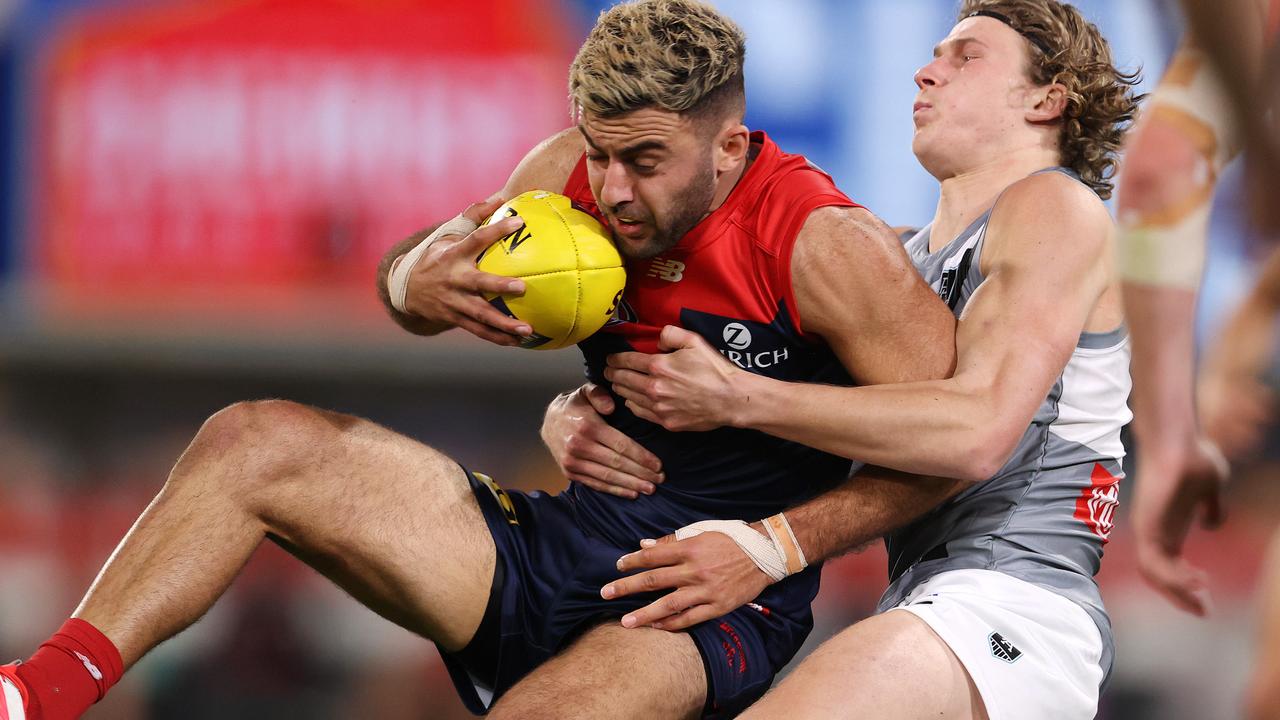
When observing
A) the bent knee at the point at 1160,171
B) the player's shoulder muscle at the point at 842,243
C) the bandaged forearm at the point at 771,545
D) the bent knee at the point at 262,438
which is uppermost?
the bent knee at the point at 1160,171

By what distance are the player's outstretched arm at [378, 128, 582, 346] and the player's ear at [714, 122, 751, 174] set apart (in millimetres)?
492

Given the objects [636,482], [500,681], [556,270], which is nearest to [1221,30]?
[556,270]

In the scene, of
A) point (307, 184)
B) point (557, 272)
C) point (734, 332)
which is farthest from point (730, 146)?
point (307, 184)

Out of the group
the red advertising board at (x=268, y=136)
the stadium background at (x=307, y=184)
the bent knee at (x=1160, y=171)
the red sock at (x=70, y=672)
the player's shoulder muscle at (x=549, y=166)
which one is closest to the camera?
the bent knee at (x=1160, y=171)

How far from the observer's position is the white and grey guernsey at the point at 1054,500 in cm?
328

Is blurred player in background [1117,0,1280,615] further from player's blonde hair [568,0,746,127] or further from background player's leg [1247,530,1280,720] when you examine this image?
player's blonde hair [568,0,746,127]

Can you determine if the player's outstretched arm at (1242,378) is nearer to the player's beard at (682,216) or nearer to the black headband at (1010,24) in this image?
the player's beard at (682,216)

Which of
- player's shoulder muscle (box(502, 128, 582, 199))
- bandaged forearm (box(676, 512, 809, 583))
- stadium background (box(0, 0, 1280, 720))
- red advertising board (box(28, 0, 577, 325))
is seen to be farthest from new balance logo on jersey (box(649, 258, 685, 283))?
red advertising board (box(28, 0, 577, 325))

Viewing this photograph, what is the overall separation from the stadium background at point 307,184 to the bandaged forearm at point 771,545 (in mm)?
4598

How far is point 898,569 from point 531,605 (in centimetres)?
96

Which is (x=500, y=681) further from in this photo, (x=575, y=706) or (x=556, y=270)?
(x=556, y=270)

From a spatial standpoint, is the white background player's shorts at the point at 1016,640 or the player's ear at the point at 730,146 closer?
the white background player's shorts at the point at 1016,640

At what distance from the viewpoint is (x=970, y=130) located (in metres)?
3.73

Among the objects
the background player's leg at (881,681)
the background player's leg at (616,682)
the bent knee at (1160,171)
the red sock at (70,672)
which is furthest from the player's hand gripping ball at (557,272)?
the bent knee at (1160,171)
